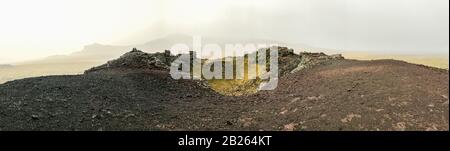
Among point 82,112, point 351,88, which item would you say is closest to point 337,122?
point 351,88

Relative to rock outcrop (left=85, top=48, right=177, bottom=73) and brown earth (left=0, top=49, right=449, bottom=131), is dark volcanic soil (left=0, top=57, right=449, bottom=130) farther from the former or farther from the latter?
rock outcrop (left=85, top=48, right=177, bottom=73)

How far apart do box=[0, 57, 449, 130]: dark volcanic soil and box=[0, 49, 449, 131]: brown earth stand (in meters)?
0.04

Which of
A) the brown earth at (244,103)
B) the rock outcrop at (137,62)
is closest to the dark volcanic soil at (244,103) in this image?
the brown earth at (244,103)

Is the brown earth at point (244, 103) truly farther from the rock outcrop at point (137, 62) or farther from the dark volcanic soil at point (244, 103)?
the rock outcrop at point (137, 62)

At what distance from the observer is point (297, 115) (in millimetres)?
25156

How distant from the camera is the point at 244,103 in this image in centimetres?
3100

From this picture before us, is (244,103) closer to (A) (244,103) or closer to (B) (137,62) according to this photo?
(A) (244,103)

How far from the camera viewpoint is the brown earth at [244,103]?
2288 cm

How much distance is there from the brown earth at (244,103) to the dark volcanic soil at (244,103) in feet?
0.15

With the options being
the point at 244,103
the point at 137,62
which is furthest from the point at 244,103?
the point at 137,62

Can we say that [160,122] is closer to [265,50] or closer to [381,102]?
[381,102]

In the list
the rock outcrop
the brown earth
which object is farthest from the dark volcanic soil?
the rock outcrop
